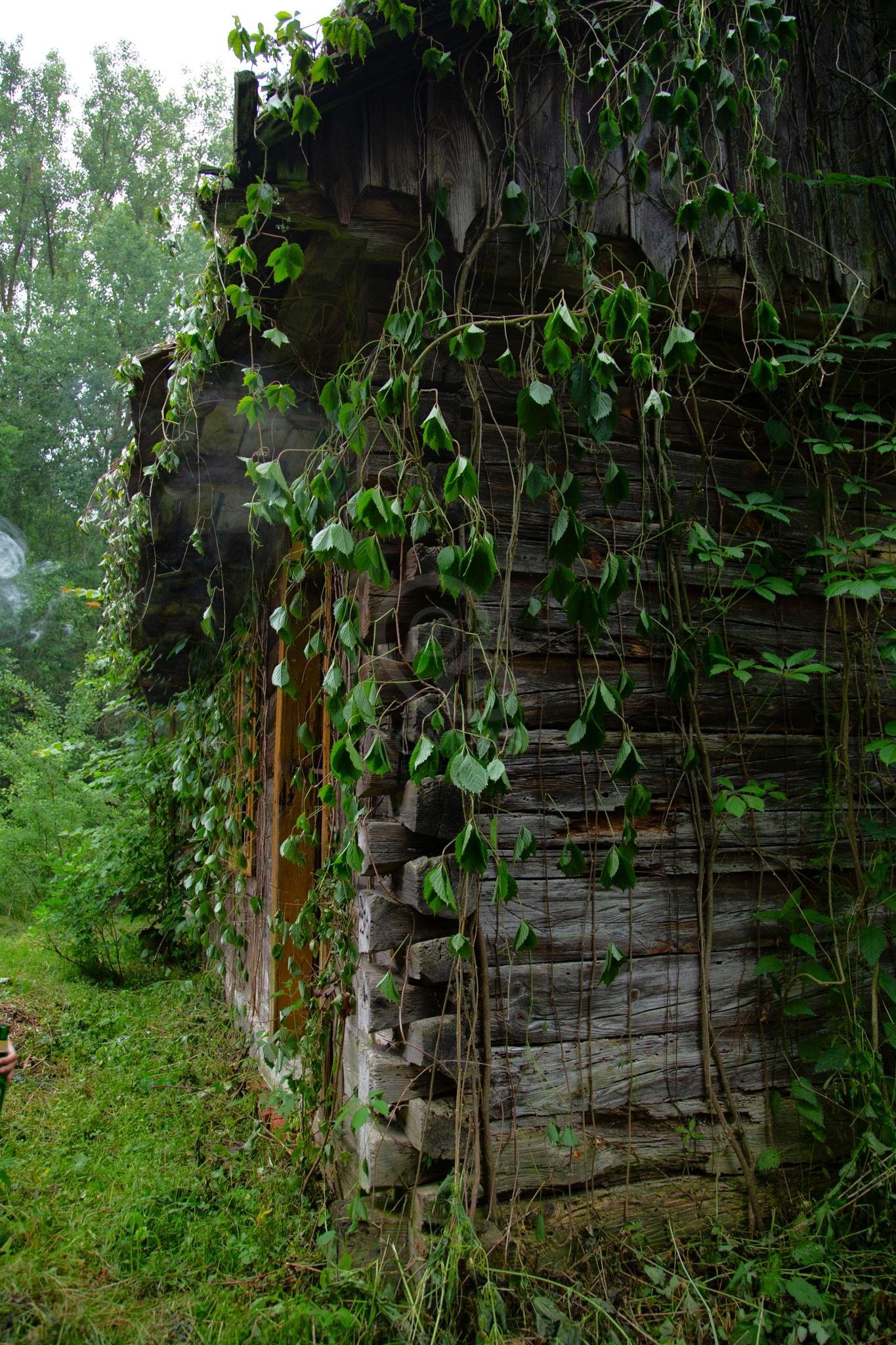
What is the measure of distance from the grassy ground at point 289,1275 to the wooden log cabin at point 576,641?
0.17m

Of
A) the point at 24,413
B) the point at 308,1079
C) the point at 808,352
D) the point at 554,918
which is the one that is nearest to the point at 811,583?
the point at 808,352

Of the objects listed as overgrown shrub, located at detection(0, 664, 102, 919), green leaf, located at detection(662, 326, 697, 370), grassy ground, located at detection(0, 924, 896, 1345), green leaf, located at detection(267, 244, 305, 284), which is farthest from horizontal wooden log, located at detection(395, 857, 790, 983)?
overgrown shrub, located at detection(0, 664, 102, 919)

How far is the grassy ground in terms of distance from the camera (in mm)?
2154

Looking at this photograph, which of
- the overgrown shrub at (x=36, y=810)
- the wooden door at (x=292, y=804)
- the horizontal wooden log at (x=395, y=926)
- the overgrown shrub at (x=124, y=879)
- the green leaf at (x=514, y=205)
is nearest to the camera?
the green leaf at (x=514, y=205)

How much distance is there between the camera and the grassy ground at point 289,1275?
7.07ft

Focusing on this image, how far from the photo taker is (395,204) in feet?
8.14

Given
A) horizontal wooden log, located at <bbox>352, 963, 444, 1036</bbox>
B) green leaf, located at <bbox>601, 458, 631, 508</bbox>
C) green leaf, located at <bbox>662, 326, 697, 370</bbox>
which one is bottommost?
horizontal wooden log, located at <bbox>352, 963, 444, 1036</bbox>

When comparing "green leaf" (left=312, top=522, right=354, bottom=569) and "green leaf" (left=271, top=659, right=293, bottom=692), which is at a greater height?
"green leaf" (left=312, top=522, right=354, bottom=569)

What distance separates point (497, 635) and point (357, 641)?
47cm

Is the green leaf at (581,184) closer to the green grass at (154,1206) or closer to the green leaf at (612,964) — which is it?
the green leaf at (612,964)

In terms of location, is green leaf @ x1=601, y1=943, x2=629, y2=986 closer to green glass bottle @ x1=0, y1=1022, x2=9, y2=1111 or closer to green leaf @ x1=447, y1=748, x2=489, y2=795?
green leaf @ x1=447, y1=748, x2=489, y2=795

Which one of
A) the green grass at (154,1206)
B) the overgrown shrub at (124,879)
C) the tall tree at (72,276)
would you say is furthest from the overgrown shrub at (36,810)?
the tall tree at (72,276)

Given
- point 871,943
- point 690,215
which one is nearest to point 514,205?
point 690,215

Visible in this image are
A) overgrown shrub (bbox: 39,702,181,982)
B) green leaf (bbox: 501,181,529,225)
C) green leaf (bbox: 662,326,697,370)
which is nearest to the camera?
green leaf (bbox: 662,326,697,370)
